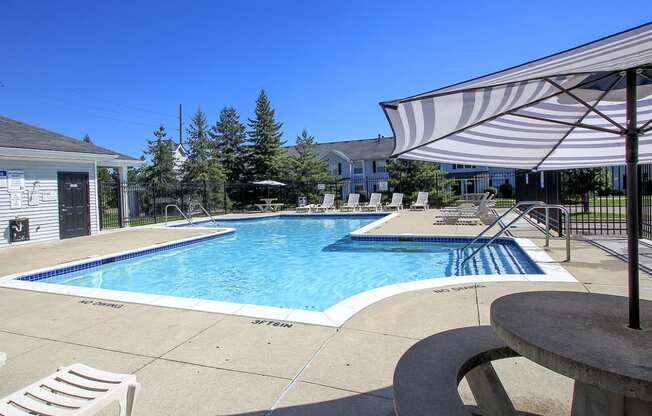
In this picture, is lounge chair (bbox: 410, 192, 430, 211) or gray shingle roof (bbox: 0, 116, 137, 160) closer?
gray shingle roof (bbox: 0, 116, 137, 160)

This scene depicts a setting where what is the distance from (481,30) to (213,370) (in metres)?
9.30

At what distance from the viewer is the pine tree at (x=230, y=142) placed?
34.0m

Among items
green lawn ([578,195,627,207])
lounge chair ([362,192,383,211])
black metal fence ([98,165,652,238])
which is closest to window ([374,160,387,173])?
black metal fence ([98,165,652,238])

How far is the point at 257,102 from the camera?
3472 centimetres

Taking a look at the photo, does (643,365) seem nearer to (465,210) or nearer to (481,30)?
(481,30)

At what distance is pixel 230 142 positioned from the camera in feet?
116

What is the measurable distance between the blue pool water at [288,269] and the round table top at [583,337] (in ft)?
15.3

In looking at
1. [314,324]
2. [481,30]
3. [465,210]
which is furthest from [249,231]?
[314,324]

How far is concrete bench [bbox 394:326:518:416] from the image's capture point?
5.60ft

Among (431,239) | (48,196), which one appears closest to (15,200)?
(48,196)

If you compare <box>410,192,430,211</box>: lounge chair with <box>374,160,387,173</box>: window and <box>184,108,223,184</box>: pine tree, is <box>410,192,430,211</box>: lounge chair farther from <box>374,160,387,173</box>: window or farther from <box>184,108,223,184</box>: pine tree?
<box>374,160,387,173</box>: window

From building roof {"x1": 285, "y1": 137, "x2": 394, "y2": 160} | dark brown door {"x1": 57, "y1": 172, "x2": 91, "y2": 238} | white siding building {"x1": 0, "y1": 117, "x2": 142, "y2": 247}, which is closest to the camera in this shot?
white siding building {"x1": 0, "y1": 117, "x2": 142, "y2": 247}

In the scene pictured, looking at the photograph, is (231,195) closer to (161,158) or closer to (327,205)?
(161,158)

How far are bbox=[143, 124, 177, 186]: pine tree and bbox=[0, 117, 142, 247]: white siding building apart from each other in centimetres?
1395
